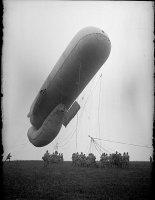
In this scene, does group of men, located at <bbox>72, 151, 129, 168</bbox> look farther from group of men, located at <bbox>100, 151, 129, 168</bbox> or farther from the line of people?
the line of people

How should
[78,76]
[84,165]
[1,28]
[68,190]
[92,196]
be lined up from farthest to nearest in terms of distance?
[84,165] → [78,76] → [68,190] → [92,196] → [1,28]

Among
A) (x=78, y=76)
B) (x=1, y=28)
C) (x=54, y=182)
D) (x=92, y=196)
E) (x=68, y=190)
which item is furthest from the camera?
(x=78, y=76)

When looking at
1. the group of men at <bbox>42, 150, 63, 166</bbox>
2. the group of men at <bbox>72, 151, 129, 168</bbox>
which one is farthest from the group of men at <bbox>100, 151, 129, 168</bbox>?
the group of men at <bbox>42, 150, 63, 166</bbox>

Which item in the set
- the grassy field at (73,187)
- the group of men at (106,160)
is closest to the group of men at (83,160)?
the group of men at (106,160)

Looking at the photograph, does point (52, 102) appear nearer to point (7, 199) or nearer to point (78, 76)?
point (78, 76)

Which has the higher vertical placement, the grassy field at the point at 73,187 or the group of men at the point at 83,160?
the group of men at the point at 83,160

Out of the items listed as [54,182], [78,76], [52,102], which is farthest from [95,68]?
[54,182]

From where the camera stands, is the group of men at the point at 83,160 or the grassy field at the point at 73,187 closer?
the grassy field at the point at 73,187

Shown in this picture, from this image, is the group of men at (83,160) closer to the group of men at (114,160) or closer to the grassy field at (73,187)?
the group of men at (114,160)

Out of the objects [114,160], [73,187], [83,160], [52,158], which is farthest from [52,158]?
[73,187]
